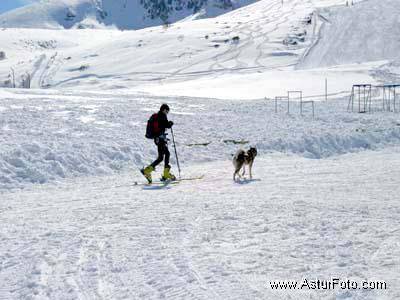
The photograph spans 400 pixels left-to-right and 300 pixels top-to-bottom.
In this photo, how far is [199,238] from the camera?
742cm

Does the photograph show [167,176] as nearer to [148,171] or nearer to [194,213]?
[148,171]

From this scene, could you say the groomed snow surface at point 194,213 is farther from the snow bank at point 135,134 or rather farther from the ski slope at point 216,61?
the ski slope at point 216,61

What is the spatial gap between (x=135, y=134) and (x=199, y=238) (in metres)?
11.1

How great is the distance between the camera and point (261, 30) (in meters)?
96.2

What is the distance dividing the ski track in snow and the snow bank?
2.20m

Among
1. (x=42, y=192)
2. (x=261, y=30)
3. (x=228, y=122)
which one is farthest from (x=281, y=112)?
(x=261, y=30)

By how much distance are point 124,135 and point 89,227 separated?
9.63m

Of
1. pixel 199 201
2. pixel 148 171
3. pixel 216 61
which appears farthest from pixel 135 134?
pixel 216 61

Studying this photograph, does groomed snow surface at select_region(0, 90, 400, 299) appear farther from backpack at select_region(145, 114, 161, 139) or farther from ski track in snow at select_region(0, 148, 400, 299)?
backpack at select_region(145, 114, 161, 139)

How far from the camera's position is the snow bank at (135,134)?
46.8 feet

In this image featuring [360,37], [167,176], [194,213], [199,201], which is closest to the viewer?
[194,213]

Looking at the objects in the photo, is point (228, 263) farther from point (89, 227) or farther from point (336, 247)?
point (89, 227)

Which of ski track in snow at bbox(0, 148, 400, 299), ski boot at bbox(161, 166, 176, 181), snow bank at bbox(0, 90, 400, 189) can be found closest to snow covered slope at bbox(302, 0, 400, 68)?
snow bank at bbox(0, 90, 400, 189)

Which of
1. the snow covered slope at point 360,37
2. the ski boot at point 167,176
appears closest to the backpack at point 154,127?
the ski boot at point 167,176
